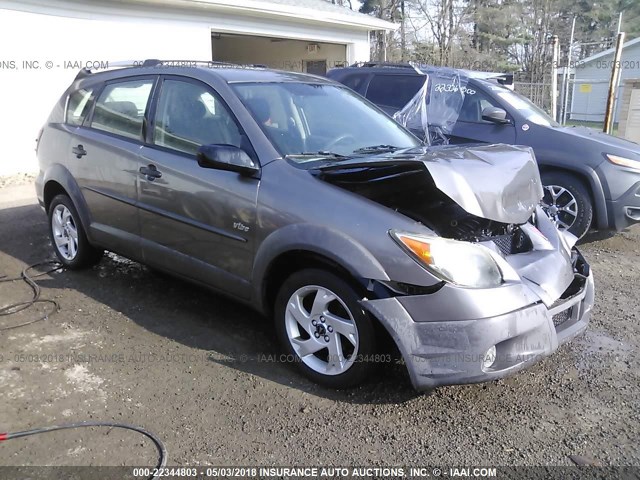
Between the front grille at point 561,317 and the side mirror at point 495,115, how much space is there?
13.2 ft

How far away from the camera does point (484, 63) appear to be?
31.2 m

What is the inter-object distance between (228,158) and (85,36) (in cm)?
819

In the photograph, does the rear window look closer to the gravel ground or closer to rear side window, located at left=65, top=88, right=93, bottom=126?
rear side window, located at left=65, top=88, right=93, bottom=126

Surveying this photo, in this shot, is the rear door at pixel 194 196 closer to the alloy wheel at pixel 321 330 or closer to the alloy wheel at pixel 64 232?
the alloy wheel at pixel 321 330

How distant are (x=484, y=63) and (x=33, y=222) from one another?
93.8ft

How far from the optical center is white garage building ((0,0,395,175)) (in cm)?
948

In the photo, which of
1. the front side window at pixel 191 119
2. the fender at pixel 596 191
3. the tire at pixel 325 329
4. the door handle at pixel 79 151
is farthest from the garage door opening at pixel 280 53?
the tire at pixel 325 329

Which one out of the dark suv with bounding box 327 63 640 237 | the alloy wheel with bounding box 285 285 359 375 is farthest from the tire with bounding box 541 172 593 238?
the alloy wheel with bounding box 285 285 359 375

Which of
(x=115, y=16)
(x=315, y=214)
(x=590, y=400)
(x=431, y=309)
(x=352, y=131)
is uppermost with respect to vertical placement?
(x=115, y=16)

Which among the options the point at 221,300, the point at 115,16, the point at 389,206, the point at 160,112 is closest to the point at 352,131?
the point at 389,206

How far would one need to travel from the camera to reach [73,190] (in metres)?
5.04

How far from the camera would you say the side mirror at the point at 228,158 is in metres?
3.51

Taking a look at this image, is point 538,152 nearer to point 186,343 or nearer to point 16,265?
point 186,343

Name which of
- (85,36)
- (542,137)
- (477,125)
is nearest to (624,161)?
(542,137)
